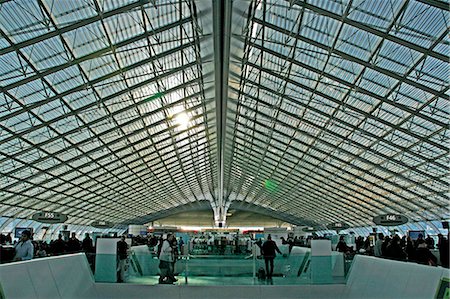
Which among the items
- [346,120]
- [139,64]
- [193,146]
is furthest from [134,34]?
[193,146]

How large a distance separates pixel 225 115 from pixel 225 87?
6637mm

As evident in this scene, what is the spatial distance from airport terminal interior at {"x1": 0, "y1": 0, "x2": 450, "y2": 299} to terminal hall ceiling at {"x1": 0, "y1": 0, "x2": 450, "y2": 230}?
104 millimetres

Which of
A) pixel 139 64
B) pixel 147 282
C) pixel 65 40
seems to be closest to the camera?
pixel 147 282

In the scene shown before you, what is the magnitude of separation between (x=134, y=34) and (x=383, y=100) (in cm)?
1477

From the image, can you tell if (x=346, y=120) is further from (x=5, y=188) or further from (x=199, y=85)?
(x=5, y=188)

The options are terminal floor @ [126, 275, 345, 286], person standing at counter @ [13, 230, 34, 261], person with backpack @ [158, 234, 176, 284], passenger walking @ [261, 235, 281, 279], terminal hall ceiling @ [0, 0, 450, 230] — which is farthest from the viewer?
terminal hall ceiling @ [0, 0, 450, 230]

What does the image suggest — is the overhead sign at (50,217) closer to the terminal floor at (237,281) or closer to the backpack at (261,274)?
the terminal floor at (237,281)

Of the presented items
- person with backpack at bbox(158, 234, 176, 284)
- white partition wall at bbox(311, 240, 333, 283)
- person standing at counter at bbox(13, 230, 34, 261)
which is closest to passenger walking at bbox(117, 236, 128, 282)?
person with backpack at bbox(158, 234, 176, 284)

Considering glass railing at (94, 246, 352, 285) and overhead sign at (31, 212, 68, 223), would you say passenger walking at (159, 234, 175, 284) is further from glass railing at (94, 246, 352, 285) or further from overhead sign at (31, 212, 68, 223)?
overhead sign at (31, 212, 68, 223)

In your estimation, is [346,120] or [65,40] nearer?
[65,40]

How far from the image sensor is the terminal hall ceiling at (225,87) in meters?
18.4

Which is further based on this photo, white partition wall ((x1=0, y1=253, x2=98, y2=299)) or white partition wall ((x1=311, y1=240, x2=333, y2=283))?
white partition wall ((x1=311, y1=240, x2=333, y2=283))

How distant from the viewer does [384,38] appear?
19.2 metres

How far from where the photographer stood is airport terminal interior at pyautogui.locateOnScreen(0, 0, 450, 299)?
49.1 feet
